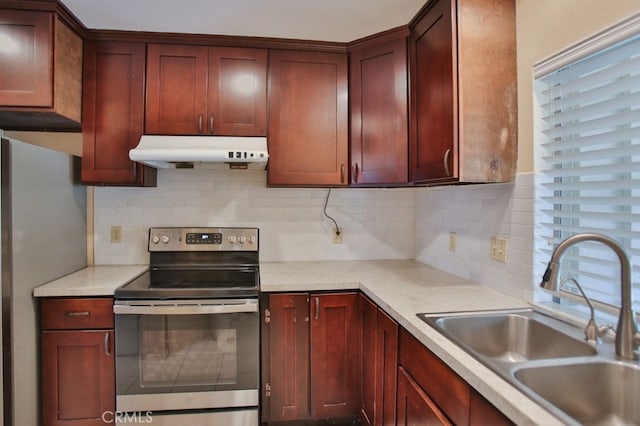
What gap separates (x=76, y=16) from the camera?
1.89m

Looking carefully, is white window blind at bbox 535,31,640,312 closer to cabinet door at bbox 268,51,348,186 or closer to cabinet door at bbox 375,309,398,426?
cabinet door at bbox 375,309,398,426

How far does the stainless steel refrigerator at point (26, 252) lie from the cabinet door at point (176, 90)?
1.91ft

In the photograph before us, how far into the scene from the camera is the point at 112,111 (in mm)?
2062

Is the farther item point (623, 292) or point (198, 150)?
point (198, 150)

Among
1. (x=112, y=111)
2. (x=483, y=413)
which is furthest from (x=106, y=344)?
(x=483, y=413)

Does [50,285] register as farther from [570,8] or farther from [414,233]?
[570,8]

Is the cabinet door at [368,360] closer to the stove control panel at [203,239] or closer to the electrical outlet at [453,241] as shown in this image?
the electrical outlet at [453,241]

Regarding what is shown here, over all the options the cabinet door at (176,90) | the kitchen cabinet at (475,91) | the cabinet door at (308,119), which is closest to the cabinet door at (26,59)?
the cabinet door at (176,90)

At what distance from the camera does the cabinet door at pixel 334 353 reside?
6.28 feet

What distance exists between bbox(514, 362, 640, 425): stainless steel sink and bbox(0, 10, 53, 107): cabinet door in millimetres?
2429

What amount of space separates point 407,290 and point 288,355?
75 centimetres

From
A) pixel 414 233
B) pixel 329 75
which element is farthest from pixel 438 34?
pixel 414 233

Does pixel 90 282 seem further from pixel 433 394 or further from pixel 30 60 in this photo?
pixel 433 394

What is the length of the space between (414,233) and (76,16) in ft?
8.10
